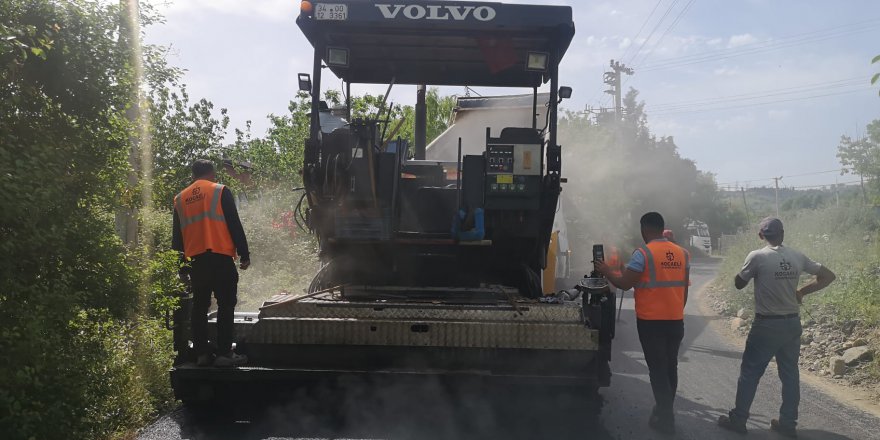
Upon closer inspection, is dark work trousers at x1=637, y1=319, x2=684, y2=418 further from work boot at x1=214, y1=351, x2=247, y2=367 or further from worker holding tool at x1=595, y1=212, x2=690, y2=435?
work boot at x1=214, y1=351, x2=247, y2=367

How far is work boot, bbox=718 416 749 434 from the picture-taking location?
5324mm

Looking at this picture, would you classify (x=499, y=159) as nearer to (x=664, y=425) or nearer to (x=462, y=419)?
(x=462, y=419)

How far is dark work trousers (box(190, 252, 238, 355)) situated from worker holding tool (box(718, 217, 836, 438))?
3.86 metres

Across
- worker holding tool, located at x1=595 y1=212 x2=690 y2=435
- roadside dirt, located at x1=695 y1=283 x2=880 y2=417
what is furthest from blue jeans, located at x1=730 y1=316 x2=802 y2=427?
roadside dirt, located at x1=695 y1=283 x2=880 y2=417

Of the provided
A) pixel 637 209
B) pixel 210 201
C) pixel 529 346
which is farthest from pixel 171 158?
pixel 637 209

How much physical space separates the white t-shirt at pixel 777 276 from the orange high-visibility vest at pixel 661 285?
0.69m

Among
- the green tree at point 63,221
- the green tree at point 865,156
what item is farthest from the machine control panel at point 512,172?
the green tree at point 865,156

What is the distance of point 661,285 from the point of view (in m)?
5.22

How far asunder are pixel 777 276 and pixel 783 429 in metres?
1.16

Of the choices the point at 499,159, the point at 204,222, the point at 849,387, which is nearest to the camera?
the point at 204,222

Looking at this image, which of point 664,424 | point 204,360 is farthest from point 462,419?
point 204,360

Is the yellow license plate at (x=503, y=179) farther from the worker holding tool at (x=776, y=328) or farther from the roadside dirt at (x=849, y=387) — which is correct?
the roadside dirt at (x=849, y=387)

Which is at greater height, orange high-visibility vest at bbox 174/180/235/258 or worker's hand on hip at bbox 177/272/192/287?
orange high-visibility vest at bbox 174/180/235/258

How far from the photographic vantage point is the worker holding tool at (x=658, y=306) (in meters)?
5.19
